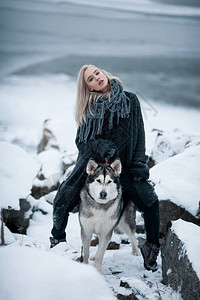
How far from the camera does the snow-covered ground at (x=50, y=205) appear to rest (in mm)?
1435

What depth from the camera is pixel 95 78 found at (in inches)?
122

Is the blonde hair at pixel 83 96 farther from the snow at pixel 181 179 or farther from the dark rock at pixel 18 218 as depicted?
the dark rock at pixel 18 218

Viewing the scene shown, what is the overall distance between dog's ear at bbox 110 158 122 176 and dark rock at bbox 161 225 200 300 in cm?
77

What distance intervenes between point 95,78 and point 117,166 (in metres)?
0.92

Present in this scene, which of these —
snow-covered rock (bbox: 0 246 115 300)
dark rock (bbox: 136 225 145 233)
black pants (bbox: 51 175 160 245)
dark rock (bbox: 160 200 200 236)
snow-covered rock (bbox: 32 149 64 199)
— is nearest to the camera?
snow-covered rock (bbox: 0 246 115 300)

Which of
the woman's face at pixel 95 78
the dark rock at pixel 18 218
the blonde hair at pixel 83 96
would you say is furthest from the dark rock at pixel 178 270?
the dark rock at pixel 18 218

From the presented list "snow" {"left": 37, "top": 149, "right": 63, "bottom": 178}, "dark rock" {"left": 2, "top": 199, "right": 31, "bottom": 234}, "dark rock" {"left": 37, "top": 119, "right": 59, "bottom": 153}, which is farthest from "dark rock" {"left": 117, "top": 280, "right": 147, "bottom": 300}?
"dark rock" {"left": 37, "top": 119, "right": 59, "bottom": 153}

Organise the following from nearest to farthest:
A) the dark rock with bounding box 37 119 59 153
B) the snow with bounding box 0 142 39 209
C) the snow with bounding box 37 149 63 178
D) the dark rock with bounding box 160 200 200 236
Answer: the dark rock with bounding box 160 200 200 236, the snow with bounding box 0 142 39 209, the snow with bounding box 37 149 63 178, the dark rock with bounding box 37 119 59 153

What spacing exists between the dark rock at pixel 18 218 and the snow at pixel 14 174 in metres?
0.09

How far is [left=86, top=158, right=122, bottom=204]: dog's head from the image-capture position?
9.63 ft

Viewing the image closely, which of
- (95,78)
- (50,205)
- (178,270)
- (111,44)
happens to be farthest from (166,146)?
(111,44)

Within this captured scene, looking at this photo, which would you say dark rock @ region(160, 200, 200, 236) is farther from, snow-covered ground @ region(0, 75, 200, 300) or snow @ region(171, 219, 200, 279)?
snow @ region(171, 219, 200, 279)

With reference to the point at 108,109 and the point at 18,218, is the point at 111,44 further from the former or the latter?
the point at 108,109

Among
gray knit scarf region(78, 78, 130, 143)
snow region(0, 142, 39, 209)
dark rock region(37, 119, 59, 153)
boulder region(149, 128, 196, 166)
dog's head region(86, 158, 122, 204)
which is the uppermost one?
gray knit scarf region(78, 78, 130, 143)
